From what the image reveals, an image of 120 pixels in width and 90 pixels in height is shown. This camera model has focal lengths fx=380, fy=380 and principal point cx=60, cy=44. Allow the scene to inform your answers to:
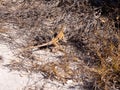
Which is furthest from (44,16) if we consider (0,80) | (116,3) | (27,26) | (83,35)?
(0,80)

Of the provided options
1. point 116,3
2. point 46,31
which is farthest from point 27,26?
point 116,3

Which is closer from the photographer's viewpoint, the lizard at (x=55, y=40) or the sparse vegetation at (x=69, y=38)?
→ the sparse vegetation at (x=69, y=38)

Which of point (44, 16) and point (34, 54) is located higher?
point (44, 16)

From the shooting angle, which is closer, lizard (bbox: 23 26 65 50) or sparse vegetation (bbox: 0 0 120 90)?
sparse vegetation (bbox: 0 0 120 90)

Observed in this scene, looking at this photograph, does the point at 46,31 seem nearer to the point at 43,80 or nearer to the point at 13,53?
the point at 13,53

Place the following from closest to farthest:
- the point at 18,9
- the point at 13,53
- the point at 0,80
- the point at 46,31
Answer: the point at 0,80 → the point at 13,53 → the point at 46,31 → the point at 18,9

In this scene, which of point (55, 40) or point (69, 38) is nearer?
point (55, 40)

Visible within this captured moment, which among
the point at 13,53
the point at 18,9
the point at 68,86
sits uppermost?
the point at 18,9

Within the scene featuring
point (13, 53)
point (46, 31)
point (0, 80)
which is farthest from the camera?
point (46, 31)

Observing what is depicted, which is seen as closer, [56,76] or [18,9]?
[56,76]

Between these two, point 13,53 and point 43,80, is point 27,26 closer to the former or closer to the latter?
point 13,53
